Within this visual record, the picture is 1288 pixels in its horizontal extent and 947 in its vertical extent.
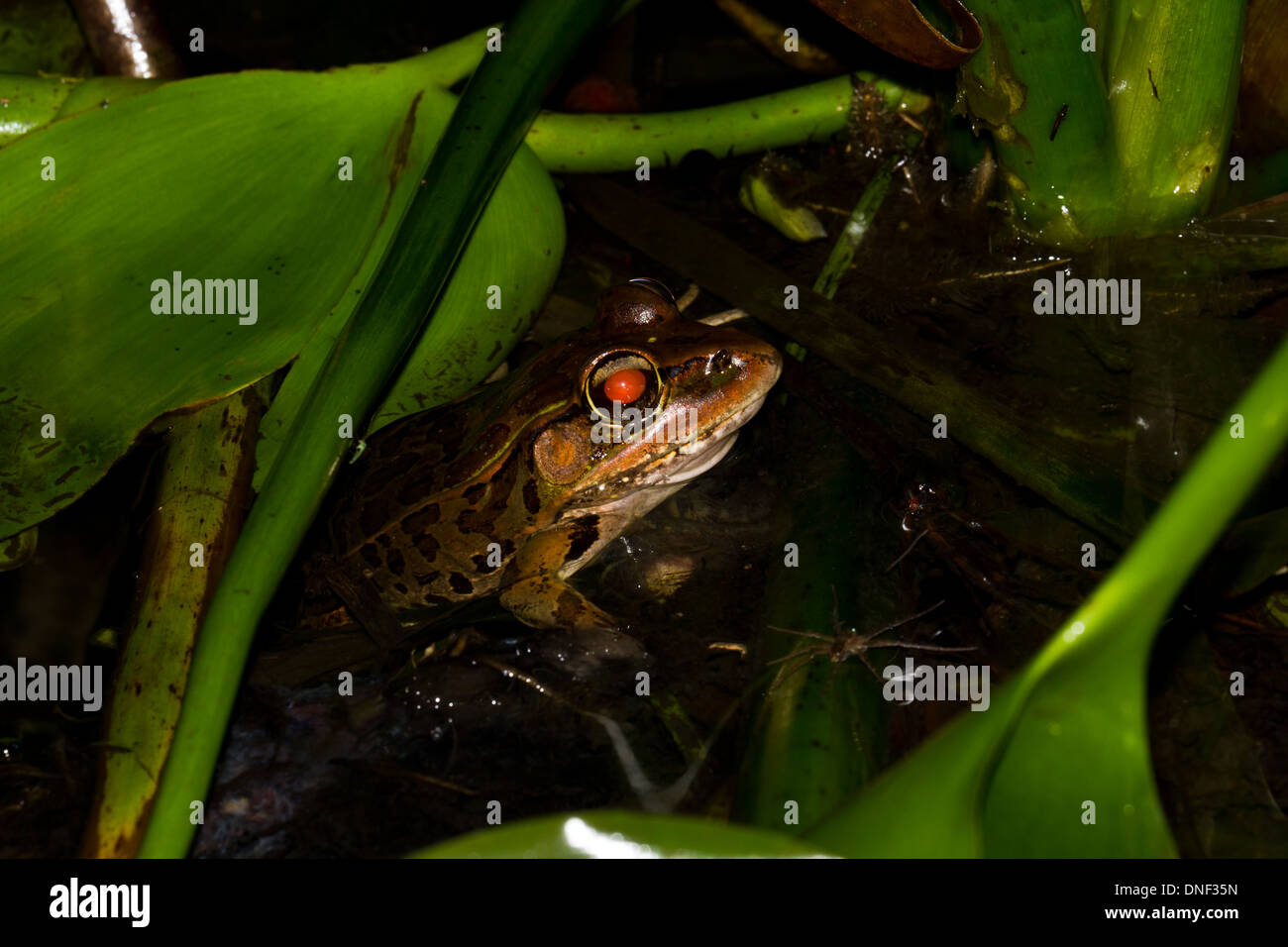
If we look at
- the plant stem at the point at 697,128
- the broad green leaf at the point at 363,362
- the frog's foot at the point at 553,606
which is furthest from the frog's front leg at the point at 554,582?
the plant stem at the point at 697,128

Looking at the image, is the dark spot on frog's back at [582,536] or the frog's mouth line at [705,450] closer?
the frog's mouth line at [705,450]

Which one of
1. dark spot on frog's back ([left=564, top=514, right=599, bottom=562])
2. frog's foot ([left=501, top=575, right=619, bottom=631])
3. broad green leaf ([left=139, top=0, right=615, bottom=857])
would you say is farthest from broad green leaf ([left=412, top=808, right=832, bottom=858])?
dark spot on frog's back ([left=564, top=514, right=599, bottom=562])

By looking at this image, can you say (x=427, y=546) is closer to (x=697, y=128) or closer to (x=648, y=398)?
(x=648, y=398)

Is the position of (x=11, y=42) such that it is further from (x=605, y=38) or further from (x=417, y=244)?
(x=417, y=244)

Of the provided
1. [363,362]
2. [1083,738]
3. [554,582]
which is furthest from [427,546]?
[1083,738]

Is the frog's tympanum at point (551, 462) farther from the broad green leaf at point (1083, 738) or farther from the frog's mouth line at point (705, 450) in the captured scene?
the broad green leaf at point (1083, 738)

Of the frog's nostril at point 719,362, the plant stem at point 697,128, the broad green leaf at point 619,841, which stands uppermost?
the plant stem at point 697,128
